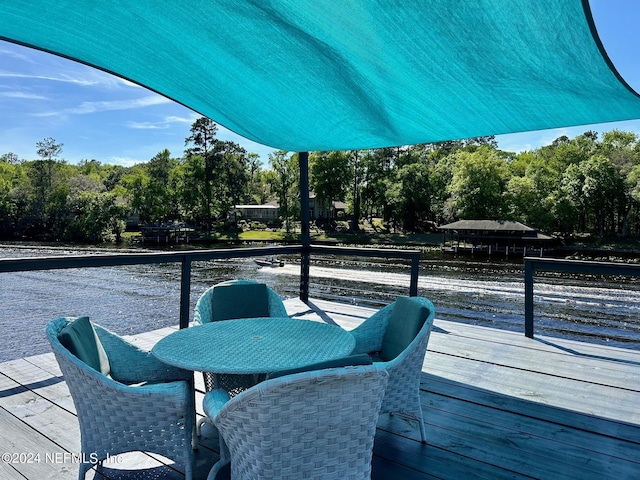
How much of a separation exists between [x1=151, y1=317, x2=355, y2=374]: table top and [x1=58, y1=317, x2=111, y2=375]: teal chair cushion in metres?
0.26

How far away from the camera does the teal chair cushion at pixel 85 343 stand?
1.79 m

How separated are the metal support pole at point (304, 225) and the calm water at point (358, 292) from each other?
26.9 ft

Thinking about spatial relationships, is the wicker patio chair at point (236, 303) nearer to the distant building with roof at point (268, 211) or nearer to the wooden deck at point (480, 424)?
the wooden deck at point (480, 424)

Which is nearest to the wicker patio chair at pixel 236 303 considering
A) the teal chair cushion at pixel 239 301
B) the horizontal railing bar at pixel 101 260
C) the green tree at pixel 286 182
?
the teal chair cushion at pixel 239 301

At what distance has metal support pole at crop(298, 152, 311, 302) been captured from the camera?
16.9 feet

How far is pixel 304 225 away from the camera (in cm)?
532

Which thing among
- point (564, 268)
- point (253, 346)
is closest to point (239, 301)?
point (253, 346)

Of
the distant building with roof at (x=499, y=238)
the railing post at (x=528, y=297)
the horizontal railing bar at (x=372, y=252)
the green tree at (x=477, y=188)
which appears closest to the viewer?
the railing post at (x=528, y=297)

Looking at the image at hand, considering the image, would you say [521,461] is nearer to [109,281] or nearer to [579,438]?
[579,438]

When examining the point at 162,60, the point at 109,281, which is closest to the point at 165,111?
the point at 109,281

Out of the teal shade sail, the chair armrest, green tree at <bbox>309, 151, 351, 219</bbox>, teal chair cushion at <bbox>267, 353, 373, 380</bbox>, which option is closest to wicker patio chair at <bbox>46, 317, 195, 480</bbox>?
the chair armrest

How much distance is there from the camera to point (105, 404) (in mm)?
1684

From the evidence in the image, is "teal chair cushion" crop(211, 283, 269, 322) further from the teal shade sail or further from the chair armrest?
the teal shade sail

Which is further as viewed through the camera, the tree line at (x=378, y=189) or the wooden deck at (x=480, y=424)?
the tree line at (x=378, y=189)
